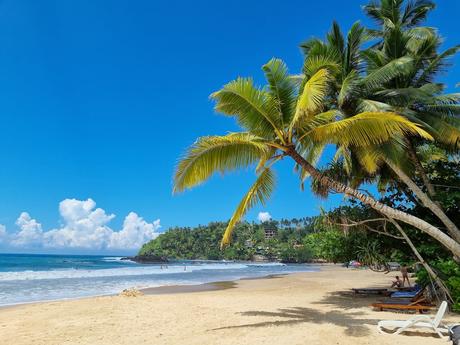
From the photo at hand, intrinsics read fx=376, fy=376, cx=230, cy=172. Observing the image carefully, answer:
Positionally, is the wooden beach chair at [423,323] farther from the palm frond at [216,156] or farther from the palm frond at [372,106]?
the palm frond at [372,106]

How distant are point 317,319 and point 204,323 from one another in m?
2.78

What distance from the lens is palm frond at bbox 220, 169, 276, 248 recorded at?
331 inches

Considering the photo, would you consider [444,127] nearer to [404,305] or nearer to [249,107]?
[404,305]

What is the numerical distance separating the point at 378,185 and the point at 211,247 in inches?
4462

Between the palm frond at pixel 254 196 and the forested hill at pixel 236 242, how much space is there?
285 feet

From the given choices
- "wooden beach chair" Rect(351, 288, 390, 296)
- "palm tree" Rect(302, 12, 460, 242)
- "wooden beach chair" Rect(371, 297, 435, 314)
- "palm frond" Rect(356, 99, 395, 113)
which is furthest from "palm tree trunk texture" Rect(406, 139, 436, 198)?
"wooden beach chair" Rect(351, 288, 390, 296)

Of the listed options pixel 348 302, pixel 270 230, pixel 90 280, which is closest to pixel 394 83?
pixel 348 302

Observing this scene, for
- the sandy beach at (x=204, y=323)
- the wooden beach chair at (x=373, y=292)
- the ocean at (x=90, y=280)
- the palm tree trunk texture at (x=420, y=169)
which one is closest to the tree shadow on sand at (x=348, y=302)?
the sandy beach at (x=204, y=323)

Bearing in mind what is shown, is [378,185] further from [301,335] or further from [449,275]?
[301,335]

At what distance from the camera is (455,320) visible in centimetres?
874

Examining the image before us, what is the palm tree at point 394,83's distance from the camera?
10656 millimetres

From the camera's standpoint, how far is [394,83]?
1229 cm

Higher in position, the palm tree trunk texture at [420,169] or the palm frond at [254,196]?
the palm tree trunk texture at [420,169]

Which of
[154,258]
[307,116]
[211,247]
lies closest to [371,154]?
[307,116]
